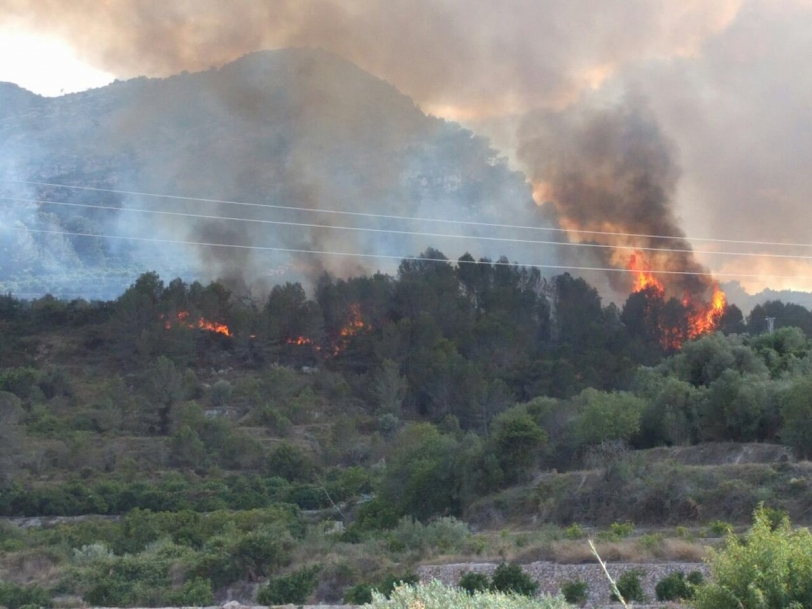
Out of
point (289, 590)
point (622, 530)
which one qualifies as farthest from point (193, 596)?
point (622, 530)

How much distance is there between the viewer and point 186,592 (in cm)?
1845

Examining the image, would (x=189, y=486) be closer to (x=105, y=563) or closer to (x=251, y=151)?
(x=105, y=563)

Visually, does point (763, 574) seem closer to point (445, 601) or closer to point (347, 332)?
point (445, 601)

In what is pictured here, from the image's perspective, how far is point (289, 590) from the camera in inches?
693

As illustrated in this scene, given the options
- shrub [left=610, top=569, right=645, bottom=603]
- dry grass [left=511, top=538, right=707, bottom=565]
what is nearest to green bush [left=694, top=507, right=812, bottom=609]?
shrub [left=610, top=569, right=645, bottom=603]

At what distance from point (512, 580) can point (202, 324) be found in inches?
1901

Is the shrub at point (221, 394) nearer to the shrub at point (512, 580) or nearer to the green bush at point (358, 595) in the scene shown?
the green bush at point (358, 595)

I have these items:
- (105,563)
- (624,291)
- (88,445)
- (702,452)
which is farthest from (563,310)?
(105,563)

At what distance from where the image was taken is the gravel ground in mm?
14935

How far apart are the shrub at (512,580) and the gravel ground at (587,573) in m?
0.28

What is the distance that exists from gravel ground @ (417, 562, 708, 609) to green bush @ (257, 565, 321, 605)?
1.94 m

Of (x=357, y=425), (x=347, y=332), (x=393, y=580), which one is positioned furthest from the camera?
(x=347, y=332)

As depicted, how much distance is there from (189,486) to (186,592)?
21.0m

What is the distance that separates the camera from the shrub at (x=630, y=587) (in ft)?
46.6
